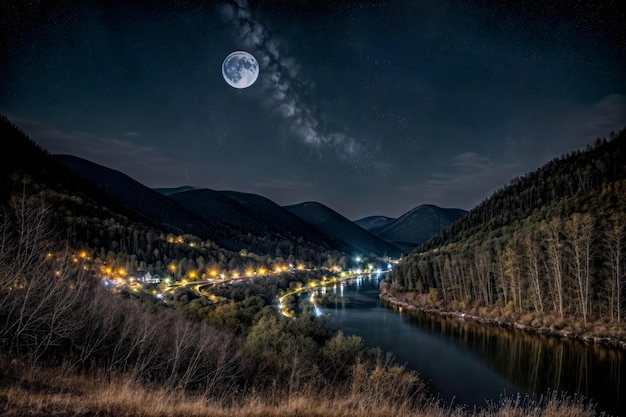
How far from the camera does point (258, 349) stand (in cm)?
2645

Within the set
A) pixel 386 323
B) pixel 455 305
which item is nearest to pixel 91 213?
pixel 386 323

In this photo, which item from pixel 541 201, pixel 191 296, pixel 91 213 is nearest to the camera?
pixel 191 296

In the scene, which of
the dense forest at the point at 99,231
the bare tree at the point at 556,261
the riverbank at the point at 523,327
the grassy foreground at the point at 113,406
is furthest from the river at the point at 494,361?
the dense forest at the point at 99,231

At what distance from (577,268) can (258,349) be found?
136 feet

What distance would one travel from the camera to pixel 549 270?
50.0 meters

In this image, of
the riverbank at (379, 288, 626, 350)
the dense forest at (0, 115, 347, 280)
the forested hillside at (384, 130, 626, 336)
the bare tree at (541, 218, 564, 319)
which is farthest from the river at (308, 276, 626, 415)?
the dense forest at (0, 115, 347, 280)

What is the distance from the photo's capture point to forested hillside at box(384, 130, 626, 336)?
4231cm

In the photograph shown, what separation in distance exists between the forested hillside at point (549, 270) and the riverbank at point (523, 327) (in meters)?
0.88

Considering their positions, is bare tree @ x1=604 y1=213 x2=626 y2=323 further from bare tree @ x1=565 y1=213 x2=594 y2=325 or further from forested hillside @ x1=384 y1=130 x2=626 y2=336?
bare tree @ x1=565 y1=213 x2=594 y2=325

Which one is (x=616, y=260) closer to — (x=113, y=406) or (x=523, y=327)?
(x=523, y=327)

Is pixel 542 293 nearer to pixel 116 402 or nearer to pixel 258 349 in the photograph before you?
pixel 258 349

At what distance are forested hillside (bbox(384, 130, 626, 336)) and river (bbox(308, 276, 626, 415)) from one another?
6320 millimetres

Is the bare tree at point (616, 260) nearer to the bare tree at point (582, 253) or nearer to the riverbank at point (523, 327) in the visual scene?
the bare tree at point (582, 253)

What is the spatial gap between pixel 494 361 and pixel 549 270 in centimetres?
2173
